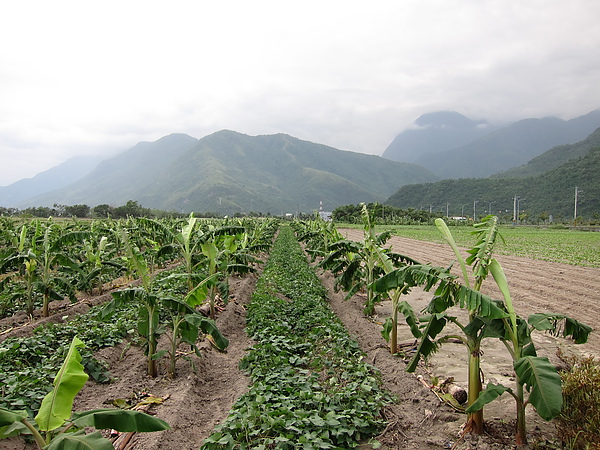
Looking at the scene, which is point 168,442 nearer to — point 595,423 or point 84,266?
point 595,423

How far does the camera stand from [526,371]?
3.40 meters

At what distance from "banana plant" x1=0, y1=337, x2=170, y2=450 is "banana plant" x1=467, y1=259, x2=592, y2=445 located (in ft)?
10.1

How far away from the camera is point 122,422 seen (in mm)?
2791

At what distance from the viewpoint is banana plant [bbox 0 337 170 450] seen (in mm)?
2586

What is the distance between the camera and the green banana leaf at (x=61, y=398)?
2793 mm

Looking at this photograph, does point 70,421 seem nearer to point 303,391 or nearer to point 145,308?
point 303,391

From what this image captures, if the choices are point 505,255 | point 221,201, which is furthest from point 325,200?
point 505,255

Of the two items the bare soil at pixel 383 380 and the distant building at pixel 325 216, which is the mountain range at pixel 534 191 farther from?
the bare soil at pixel 383 380

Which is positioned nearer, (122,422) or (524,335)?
(122,422)

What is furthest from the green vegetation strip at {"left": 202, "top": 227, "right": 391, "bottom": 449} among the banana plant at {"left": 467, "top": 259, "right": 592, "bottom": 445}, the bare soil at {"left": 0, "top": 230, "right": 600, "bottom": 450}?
the banana plant at {"left": 467, "top": 259, "right": 592, "bottom": 445}

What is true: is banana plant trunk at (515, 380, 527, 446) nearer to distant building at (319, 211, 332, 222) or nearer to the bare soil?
the bare soil

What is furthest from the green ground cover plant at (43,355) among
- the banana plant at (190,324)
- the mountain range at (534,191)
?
the mountain range at (534,191)

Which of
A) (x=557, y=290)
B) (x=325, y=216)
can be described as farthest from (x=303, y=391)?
(x=325, y=216)

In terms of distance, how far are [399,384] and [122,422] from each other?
406 cm
